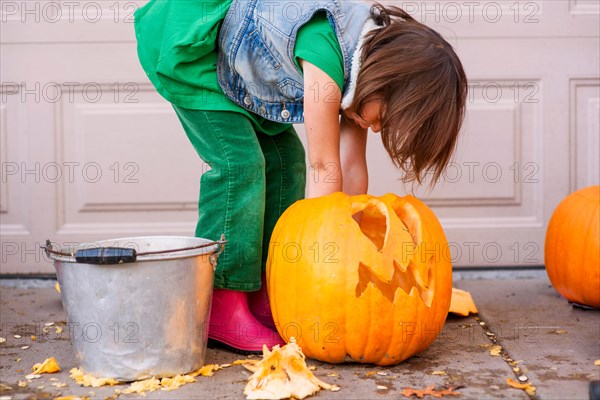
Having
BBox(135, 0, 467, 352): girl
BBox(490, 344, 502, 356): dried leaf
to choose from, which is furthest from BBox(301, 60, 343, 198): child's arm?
BBox(490, 344, 502, 356): dried leaf

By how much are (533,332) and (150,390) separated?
1.04 meters

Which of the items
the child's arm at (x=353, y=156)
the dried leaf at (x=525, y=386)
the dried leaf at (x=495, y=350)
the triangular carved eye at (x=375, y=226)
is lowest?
the dried leaf at (x=525, y=386)

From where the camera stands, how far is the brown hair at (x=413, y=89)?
68.9 inches

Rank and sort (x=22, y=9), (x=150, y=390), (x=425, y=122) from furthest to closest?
(x=22, y=9), (x=425, y=122), (x=150, y=390)

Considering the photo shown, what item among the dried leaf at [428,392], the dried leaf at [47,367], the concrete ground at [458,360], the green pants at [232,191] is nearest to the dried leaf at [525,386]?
the concrete ground at [458,360]

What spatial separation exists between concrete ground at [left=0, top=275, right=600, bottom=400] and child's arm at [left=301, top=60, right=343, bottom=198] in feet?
1.47

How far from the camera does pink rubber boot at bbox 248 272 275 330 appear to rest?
213cm

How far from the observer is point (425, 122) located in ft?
5.81

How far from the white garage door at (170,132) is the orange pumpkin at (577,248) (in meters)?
0.47

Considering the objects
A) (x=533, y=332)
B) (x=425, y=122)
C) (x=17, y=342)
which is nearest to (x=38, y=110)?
(x=17, y=342)

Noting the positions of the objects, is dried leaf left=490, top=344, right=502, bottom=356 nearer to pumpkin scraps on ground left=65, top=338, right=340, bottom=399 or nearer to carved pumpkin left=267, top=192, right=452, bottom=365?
carved pumpkin left=267, top=192, right=452, bottom=365

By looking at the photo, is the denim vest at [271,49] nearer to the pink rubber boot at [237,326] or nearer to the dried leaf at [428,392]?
the pink rubber boot at [237,326]

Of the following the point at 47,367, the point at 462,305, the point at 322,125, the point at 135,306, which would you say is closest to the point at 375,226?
the point at 322,125

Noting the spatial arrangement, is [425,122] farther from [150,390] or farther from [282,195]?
[150,390]
